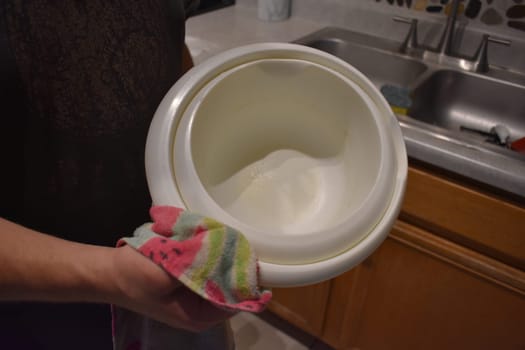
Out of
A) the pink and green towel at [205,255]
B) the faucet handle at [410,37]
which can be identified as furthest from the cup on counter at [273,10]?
the pink and green towel at [205,255]

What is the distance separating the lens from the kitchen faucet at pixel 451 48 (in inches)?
37.8

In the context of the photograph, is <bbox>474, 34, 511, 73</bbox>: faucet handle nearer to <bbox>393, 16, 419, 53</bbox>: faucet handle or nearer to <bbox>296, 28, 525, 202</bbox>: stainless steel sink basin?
<bbox>296, 28, 525, 202</bbox>: stainless steel sink basin

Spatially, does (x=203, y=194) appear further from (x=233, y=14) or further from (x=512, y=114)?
(x=233, y=14)

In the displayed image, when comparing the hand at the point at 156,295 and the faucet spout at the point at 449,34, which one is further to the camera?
the faucet spout at the point at 449,34

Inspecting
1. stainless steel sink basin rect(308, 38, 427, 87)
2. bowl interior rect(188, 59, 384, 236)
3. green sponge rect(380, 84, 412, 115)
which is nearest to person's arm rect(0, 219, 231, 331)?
bowl interior rect(188, 59, 384, 236)

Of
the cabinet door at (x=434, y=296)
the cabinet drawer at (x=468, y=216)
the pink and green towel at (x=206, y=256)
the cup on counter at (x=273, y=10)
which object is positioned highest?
the cup on counter at (x=273, y=10)

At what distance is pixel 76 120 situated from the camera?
0.49 metres

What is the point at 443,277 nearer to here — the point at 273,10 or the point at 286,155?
the point at 286,155

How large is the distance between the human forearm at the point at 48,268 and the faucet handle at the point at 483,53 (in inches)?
38.1

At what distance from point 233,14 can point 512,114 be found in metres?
0.86

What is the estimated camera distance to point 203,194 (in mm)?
383

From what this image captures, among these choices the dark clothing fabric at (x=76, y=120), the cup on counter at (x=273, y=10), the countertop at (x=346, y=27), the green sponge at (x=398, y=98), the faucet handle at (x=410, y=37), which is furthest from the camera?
the cup on counter at (x=273, y=10)

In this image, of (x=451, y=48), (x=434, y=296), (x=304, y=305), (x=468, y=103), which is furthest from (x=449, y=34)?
(x=304, y=305)

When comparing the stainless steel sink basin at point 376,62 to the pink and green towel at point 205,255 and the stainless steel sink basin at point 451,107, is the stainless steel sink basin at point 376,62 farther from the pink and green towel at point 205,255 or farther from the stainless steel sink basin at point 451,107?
the pink and green towel at point 205,255
